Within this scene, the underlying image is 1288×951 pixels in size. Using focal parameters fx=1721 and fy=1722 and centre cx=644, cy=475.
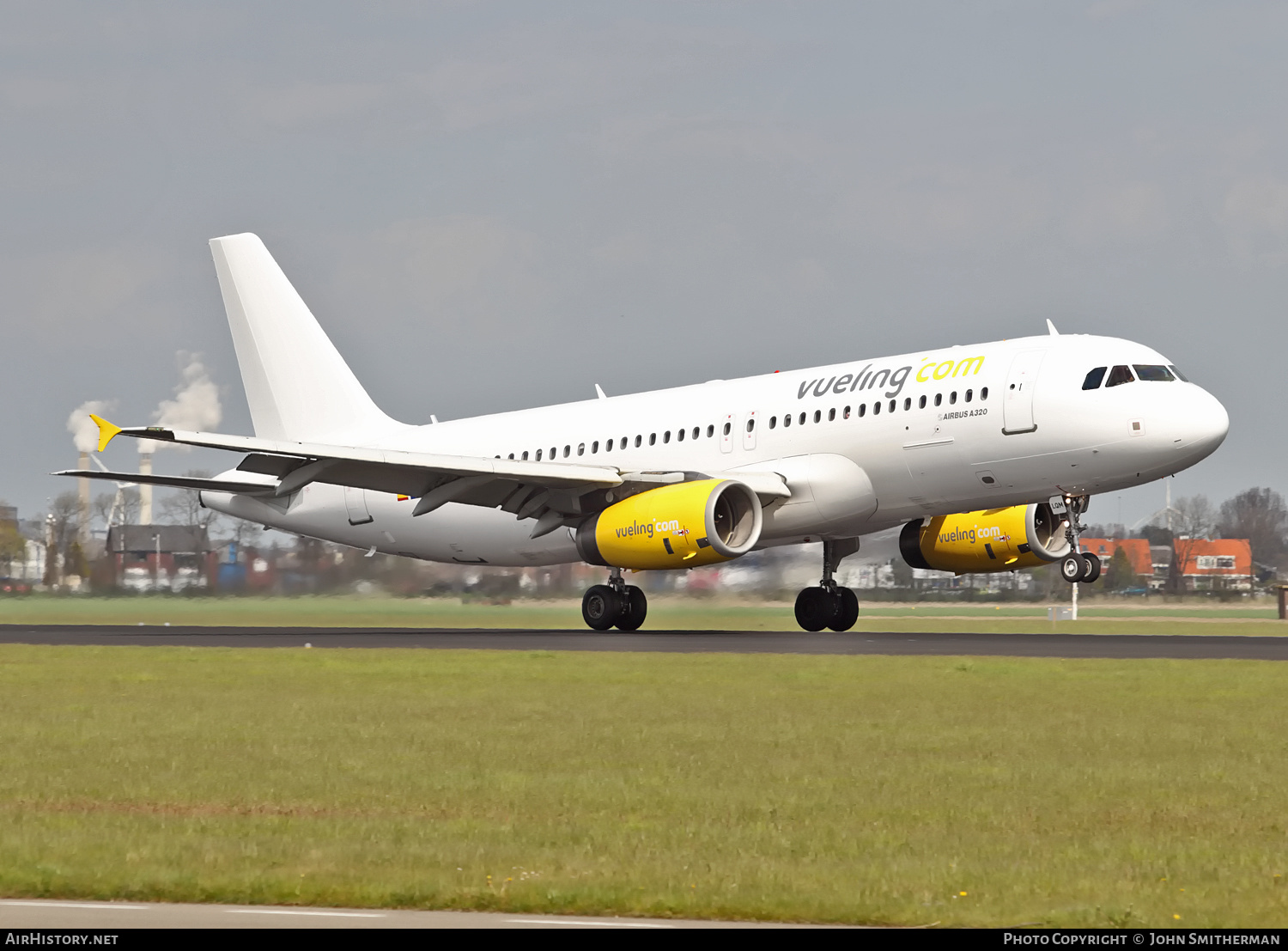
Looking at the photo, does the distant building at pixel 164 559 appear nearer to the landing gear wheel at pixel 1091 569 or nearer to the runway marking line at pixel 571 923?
the landing gear wheel at pixel 1091 569

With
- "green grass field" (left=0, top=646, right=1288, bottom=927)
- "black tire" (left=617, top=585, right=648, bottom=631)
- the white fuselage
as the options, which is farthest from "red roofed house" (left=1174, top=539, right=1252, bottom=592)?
"green grass field" (left=0, top=646, right=1288, bottom=927)

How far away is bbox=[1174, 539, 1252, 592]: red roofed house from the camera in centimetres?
6681

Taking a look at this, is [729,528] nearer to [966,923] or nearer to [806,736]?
[806,736]

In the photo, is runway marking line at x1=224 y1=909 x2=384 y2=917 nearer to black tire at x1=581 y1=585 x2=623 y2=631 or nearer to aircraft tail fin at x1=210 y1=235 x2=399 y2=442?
black tire at x1=581 y1=585 x2=623 y2=631

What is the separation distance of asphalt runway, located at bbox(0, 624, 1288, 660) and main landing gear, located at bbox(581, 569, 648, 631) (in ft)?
2.27

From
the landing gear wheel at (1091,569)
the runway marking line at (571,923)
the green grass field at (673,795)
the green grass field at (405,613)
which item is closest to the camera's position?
the runway marking line at (571,923)

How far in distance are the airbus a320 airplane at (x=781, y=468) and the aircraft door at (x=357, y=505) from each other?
65mm

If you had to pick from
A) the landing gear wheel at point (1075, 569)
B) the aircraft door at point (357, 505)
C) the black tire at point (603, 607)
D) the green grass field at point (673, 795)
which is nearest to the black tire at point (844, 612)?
the black tire at point (603, 607)

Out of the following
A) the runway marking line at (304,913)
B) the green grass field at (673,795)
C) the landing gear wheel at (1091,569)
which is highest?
the landing gear wheel at (1091,569)

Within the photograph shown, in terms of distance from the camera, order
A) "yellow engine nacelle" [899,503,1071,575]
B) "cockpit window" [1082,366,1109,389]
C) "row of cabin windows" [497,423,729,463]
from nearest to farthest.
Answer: "cockpit window" [1082,366,1109,389] < "row of cabin windows" [497,423,729,463] < "yellow engine nacelle" [899,503,1071,575]

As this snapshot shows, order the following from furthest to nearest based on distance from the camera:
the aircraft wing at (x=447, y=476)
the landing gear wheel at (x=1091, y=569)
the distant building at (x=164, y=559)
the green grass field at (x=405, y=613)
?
the distant building at (x=164, y=559), the green grass field at (x=405, y=613), the aircraft wing at (x=447, y=476), the landing gear wheel at (x=1091, y=569)

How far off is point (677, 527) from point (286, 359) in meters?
15.9

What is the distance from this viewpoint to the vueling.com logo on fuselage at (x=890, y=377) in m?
31.6
